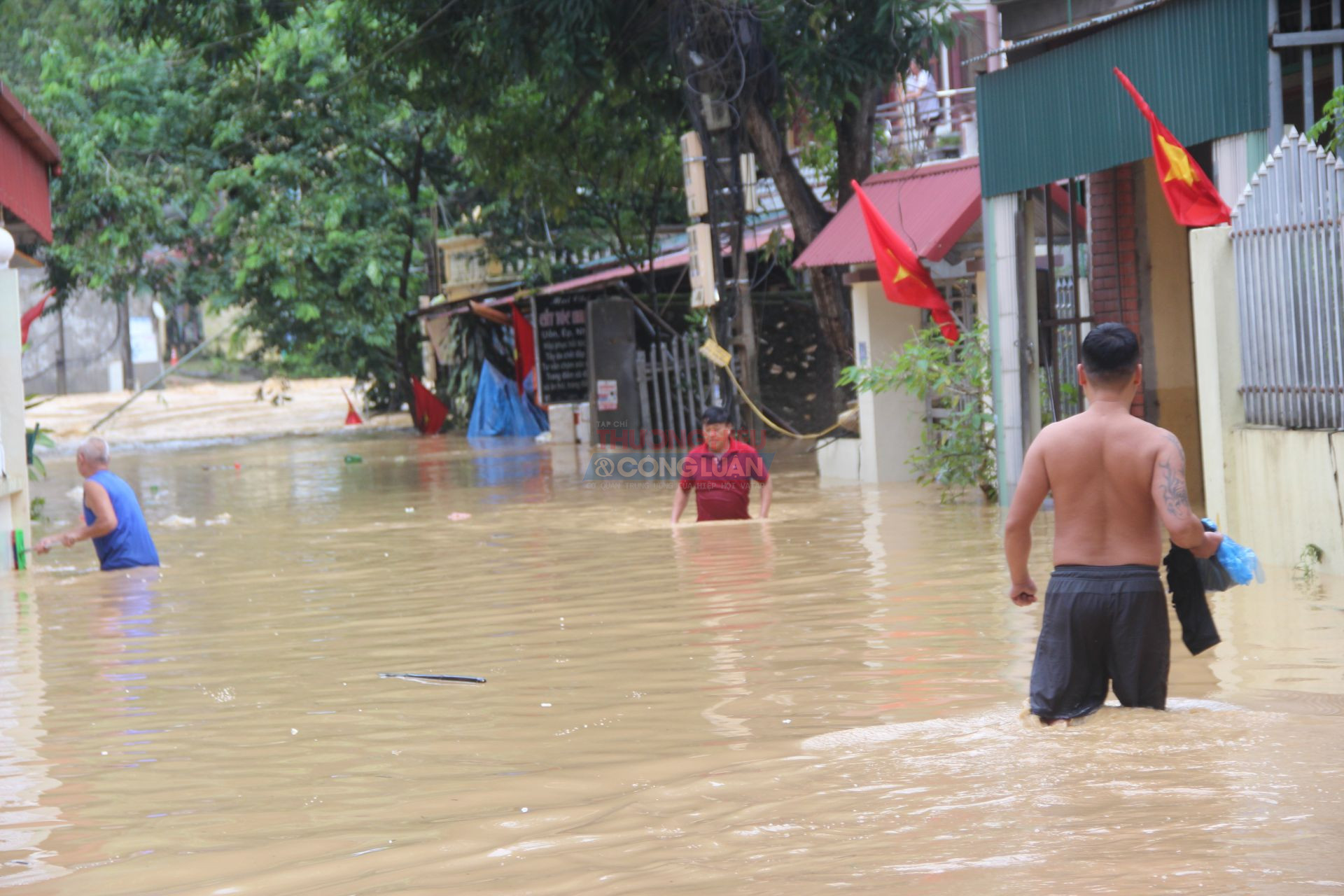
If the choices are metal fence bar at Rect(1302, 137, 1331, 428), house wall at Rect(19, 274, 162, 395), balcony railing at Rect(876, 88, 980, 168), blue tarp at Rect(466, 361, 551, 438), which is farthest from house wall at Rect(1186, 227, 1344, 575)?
house wall at Rect(19, 274, 162, 395)

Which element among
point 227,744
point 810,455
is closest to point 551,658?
point 227,744

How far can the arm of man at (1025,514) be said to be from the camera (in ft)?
17.6

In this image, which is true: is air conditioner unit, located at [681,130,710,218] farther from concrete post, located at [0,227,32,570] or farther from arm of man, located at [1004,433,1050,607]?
arm of man, located at [1004,433,1050,607]

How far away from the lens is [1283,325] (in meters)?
9.17

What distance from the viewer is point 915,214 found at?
642 inches

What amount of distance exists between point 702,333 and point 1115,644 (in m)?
20.6

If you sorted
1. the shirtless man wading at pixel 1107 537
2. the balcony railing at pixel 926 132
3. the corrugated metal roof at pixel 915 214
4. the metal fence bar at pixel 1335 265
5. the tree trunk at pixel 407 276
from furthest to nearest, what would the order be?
the tree trunk at pixel 407 276
the balcony railing at pixel 926 132
the corrugated metal roof at pixel 915 214
the metal fence bar at pixel 1335 265
the shirtless man wading at pixel 1107 537

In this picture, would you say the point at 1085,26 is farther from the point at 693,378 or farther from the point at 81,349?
the point at 81,349

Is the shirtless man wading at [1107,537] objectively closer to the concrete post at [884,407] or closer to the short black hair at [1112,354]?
the short black hair at [1112,354]

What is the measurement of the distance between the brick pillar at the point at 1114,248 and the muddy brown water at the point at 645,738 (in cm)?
325

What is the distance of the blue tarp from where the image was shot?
3161cm

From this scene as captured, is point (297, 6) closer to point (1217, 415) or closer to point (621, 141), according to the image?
point (621, 141)

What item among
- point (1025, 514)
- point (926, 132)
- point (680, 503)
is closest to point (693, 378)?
point (926, 132)

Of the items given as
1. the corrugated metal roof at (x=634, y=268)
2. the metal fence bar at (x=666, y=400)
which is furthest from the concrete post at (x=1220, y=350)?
the metal fence bar at (x=666, y=400)
